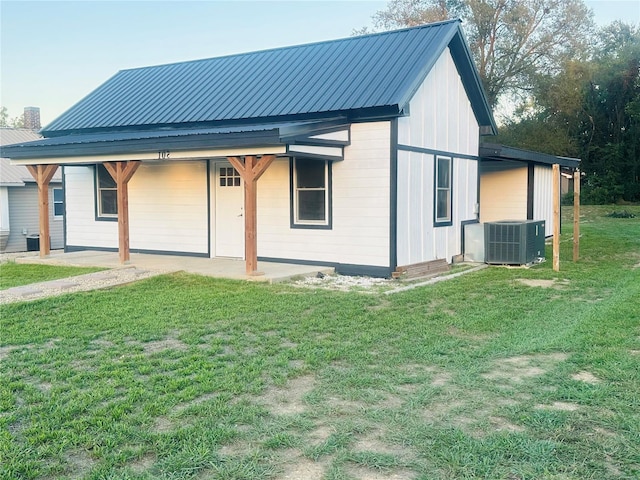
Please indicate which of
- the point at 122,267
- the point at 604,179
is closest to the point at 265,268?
the point at 122,267

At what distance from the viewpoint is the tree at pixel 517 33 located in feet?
101

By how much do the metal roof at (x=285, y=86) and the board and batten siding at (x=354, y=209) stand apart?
583mm

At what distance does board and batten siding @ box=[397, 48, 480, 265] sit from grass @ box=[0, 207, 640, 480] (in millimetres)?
3077

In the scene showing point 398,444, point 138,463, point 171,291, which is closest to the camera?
point 138,463

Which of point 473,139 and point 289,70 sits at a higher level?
point 289,70

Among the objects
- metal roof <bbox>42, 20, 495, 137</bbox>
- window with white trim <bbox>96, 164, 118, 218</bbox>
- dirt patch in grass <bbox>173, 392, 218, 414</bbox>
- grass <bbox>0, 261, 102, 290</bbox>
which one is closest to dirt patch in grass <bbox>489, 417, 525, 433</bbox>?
dirt patch in grass <bbox>173, 392, 218, 414</bbox>

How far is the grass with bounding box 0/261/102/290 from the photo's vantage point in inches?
393

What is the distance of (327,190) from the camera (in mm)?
11133

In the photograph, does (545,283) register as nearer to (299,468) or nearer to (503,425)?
(503,425)

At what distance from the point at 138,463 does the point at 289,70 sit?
10894 millimetres

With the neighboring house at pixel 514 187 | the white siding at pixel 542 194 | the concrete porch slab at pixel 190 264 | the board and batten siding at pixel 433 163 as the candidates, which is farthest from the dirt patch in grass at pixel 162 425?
the white siding at pixel 542 194

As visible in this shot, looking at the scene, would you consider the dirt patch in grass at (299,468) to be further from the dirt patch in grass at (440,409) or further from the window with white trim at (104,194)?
the window with white trim at (104,194)

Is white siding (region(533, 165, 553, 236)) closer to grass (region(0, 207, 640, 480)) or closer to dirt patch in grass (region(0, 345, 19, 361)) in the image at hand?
grass (region(0, 207, 640, 480))

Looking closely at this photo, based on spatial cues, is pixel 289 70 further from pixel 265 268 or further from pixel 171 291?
pixel 171 291
